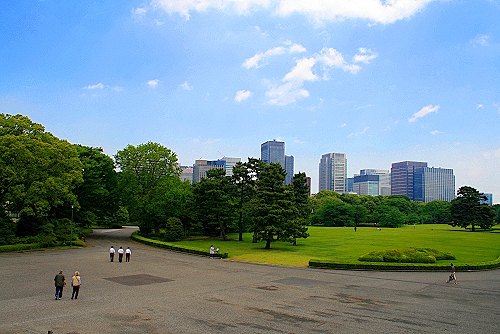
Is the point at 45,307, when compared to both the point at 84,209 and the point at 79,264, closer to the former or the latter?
the point at 79,264

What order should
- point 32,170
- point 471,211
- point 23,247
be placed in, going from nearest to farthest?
point 23,247, point 32,170, point 471,211

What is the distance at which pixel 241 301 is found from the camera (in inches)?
728

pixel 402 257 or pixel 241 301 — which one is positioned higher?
pixel 402 257

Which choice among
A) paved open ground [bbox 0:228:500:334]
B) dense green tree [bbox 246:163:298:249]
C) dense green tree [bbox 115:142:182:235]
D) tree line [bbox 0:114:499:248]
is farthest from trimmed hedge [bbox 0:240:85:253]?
dense green tree [bbox 246:163:298:249]

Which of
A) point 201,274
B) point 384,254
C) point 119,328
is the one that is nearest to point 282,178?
point 384,254

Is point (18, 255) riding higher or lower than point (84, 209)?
lower

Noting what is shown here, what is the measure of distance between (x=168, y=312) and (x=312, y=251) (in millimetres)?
29923

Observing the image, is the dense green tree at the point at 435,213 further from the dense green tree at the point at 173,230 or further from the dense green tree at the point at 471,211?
the dense green tree at the point at 173,230

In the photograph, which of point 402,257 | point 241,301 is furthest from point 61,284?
point 402,257

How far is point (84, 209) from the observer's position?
56375 millimetres

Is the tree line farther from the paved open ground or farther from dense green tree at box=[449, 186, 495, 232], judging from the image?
the paved open ground

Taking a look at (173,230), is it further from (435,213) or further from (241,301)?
(435,213)

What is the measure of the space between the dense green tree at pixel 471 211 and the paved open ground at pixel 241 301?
57.7 m

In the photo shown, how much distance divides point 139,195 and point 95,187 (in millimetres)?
6662
